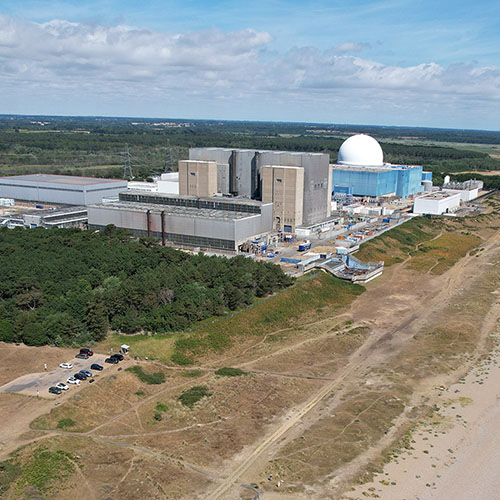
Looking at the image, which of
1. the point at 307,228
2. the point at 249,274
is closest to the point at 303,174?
the point at 307,228

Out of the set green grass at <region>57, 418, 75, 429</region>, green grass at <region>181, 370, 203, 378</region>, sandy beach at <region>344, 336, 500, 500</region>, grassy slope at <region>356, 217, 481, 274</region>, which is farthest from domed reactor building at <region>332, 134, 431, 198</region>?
green grass at <region>57, 418, 75, 429</region>

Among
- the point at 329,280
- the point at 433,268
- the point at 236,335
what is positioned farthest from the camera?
the point at 433,268

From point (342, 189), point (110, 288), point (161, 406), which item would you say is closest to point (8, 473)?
point (161, 406)

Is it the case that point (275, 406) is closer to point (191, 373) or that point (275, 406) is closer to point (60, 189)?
point (191, 373)

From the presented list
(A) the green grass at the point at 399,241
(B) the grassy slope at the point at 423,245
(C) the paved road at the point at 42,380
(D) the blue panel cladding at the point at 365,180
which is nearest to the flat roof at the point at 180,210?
(A) the green grass at the point at 399,241

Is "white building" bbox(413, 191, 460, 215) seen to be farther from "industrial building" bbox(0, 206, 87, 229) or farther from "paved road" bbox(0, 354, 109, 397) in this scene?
"paved road" bbox(0, 354, 109, 397)

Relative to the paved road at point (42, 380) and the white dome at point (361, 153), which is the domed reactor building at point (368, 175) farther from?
the paved road at point (42, 380)

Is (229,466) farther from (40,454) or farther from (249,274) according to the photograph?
(249,274)

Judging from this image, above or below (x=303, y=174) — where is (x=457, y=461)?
below
